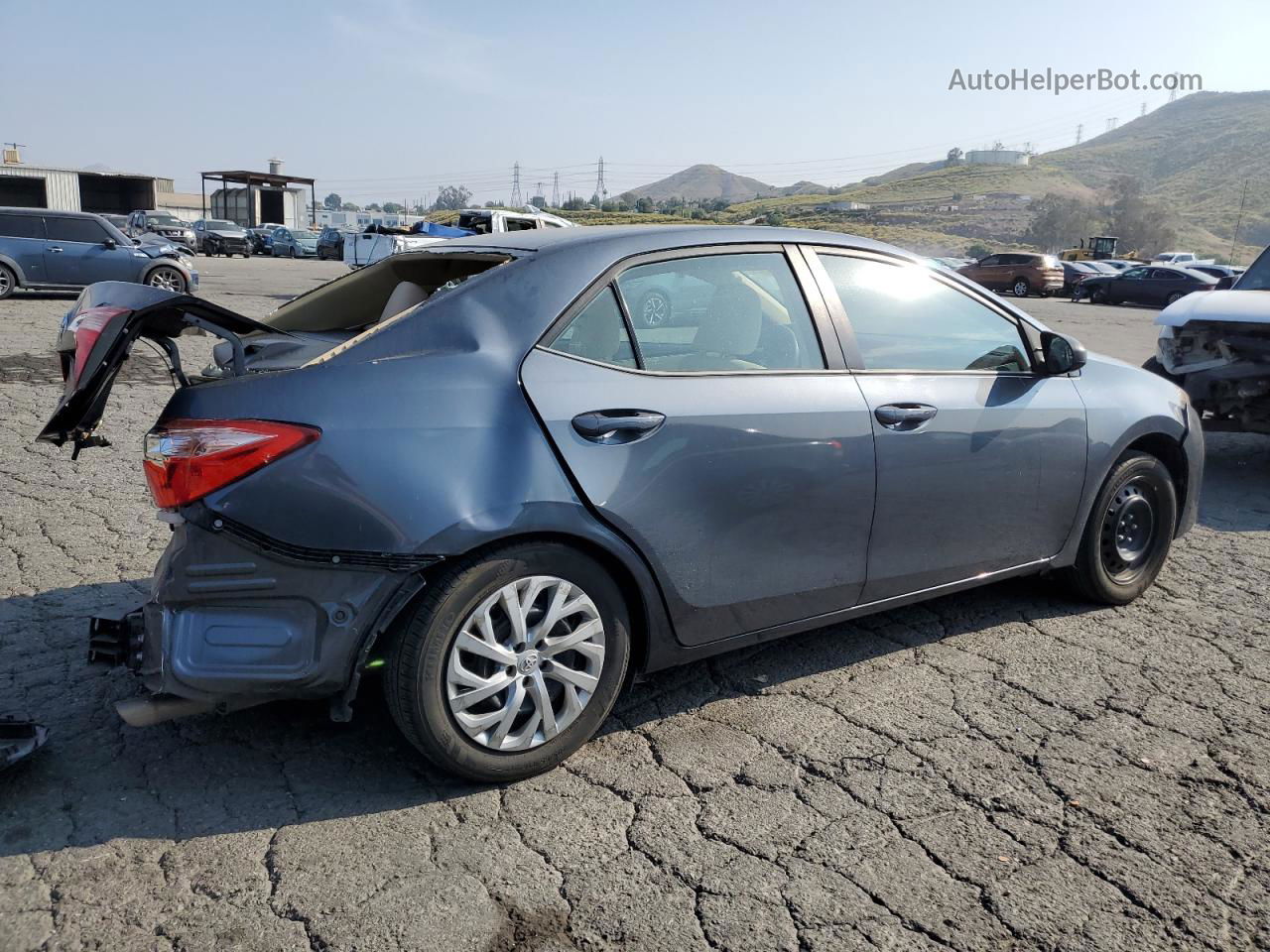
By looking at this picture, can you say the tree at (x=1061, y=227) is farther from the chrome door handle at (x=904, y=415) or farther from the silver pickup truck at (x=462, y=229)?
the chrome door handle at (x=904, y=415)

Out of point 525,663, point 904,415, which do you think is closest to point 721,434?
point 904,415

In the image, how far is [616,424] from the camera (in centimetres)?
292

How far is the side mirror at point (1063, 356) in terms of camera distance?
155 inches

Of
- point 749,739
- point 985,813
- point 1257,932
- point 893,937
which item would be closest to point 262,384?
point 749,739

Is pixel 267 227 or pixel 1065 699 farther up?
pixel 267 227

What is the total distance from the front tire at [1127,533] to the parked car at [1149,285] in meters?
29.1

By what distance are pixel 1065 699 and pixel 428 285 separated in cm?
276

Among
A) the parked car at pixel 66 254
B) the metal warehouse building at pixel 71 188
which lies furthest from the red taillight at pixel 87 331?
the metal warehouse building at pixel 71 188

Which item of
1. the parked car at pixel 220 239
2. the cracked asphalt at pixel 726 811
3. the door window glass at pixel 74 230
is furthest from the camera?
the parked car at pixel 220 239

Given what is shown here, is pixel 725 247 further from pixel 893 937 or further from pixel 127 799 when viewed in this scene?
pixel 127 799

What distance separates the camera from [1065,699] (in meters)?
3.56

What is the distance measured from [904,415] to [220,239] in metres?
44.6

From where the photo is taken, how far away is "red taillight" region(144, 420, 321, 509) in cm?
257

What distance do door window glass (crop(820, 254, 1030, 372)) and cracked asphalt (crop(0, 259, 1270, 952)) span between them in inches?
45.0
